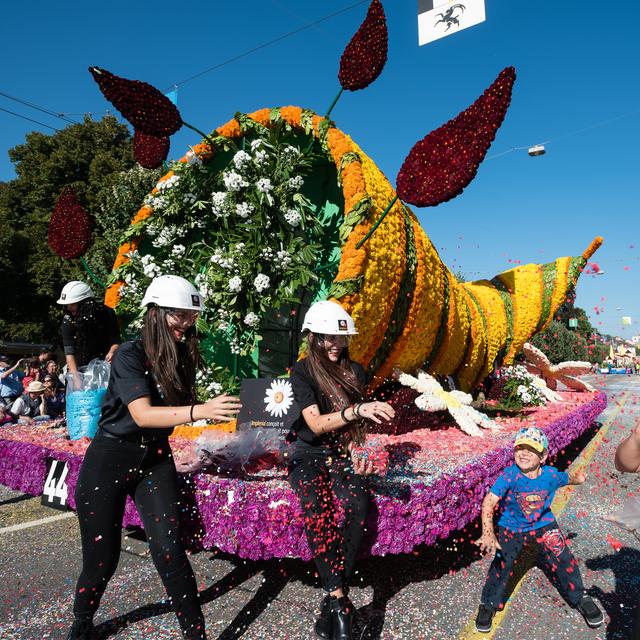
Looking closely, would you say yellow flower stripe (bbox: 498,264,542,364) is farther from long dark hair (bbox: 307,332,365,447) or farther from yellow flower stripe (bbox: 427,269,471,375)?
long dark hair (bbox: 307,332,365,447)

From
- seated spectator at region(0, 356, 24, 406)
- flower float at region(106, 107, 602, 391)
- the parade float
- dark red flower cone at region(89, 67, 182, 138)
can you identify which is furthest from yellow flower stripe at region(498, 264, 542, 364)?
seated spectator at region(0, 356, 24, 406)

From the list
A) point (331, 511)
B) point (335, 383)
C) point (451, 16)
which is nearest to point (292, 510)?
point (331, 511)

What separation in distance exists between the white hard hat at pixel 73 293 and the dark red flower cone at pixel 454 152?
9.13ft

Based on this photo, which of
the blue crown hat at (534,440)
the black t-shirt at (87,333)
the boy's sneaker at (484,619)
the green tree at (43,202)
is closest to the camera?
the boy's sneaker at (484,619)

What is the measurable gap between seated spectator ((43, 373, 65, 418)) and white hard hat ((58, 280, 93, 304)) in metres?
4.16

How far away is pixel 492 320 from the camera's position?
25.4 feet

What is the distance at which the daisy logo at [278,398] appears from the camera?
4.38 m

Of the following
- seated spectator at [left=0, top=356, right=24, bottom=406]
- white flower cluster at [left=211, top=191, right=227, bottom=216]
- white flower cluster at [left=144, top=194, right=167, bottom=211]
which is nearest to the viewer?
white flower cluster at [left=211, top=191, right=227, bottom=216]

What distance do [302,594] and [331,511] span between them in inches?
27.0

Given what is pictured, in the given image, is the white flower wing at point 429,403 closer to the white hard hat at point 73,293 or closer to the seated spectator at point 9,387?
the white hard hat at point 73,293

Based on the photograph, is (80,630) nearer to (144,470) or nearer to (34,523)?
(144,470)

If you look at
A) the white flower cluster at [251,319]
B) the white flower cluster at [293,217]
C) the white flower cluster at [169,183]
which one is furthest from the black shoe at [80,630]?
the white flower cluster at [169,183]

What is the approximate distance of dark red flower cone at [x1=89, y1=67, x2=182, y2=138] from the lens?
170 inches

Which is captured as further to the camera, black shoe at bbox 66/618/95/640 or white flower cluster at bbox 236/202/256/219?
white flower cluster at bbox 236/202/256/219
